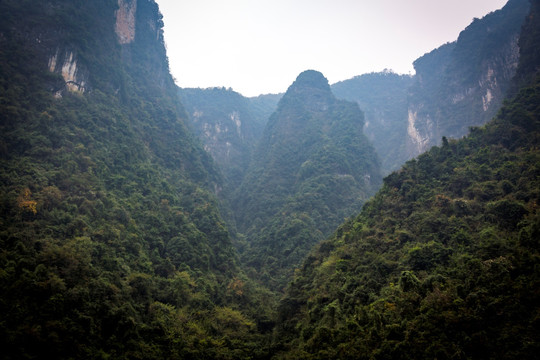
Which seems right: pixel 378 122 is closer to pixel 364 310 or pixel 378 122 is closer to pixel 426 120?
pixel 426 120

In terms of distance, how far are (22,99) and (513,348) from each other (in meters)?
40.1

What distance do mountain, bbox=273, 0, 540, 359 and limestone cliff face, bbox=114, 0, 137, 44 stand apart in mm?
56737

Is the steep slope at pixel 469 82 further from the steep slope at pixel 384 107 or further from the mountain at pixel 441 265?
the mountain at pixel 441 265

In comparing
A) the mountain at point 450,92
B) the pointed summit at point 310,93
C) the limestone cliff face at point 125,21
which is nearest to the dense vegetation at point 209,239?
the limestone cliff face at point 125,21

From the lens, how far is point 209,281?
30.9 meters

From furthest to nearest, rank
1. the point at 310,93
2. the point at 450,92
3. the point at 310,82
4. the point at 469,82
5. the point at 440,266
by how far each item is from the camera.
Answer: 1. the point at 310,82
2. the point at 310,93
3. the point at 450,92
4. the point at 469,82
5. the point at 440,266

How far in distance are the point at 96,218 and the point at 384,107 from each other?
99534 millimetres

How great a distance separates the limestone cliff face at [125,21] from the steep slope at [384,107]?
60.6 metres

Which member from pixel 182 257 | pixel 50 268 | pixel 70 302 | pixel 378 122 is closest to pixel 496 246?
pixel 70 302

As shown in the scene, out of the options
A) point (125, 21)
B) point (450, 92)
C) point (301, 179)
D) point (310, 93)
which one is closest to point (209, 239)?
point (301, 179)

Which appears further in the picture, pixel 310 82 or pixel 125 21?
pixel 310 82

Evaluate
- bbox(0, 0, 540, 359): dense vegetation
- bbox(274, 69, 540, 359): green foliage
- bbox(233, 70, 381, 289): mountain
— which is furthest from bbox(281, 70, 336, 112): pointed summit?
bbox(274, 69, 540, 359): green foliage

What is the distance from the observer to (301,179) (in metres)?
62.9

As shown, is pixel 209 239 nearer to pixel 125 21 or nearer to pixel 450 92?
pixel 125 21
